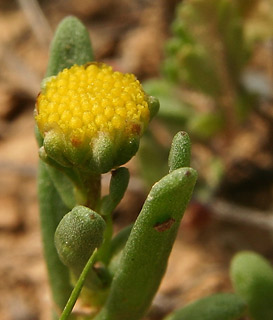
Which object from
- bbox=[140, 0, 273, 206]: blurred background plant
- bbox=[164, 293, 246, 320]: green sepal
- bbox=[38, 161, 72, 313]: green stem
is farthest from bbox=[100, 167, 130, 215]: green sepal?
bbox=[140, 0, 273, 206]: blurred background plant

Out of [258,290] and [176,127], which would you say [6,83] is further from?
[258,290]

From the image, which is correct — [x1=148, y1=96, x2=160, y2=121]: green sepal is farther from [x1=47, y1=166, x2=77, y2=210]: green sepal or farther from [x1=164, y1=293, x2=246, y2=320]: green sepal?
[x1=164, y1=293, x2=246, y2=320]: green sepal

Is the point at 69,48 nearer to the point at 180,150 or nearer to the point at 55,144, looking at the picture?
the point at 55,144

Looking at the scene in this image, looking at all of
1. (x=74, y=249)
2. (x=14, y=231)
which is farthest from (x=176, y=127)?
(x=74, y=249)

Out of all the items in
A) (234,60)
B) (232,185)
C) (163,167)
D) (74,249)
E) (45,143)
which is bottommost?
(232,185)

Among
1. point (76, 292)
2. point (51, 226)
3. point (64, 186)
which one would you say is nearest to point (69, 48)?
point (64, 186)

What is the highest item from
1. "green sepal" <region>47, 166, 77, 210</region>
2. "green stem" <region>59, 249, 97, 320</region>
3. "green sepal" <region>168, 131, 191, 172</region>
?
"green sepal" <region>168, 131, 191, 172</region>
